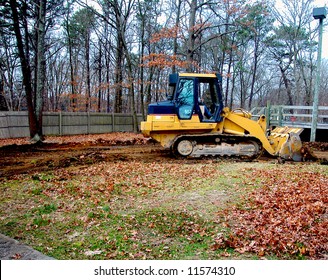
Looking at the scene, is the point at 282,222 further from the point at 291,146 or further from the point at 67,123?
the point at 67,123

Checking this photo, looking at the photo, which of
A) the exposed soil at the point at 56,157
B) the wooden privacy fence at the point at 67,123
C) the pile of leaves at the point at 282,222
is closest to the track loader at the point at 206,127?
the exposed soil at the point at 56,157

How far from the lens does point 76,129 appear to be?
23.2 m

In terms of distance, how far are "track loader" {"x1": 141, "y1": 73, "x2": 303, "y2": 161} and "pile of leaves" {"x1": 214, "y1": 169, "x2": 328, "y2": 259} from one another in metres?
3.92

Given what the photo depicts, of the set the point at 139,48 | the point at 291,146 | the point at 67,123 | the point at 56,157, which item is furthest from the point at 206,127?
the point at 139,48

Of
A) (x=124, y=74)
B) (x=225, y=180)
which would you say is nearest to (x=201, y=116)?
(x=225, y=180)

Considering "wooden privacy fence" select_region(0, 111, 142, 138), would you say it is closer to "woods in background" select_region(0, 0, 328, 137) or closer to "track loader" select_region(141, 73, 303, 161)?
"woods in background" select_region(0, 0, 328, 137)

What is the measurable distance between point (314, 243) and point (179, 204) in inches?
97.0

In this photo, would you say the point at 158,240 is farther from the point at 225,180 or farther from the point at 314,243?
the point at 225,180

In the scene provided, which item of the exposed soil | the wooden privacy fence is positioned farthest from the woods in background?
the exposed soil

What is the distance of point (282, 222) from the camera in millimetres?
5199

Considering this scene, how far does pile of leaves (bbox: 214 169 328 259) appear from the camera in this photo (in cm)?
439

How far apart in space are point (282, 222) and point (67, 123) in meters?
19.3

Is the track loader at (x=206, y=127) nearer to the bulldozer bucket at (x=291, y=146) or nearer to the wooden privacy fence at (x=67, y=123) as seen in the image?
the bulldozer bucket at (x=291, y=146)

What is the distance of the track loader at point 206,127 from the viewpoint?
11.1 m
